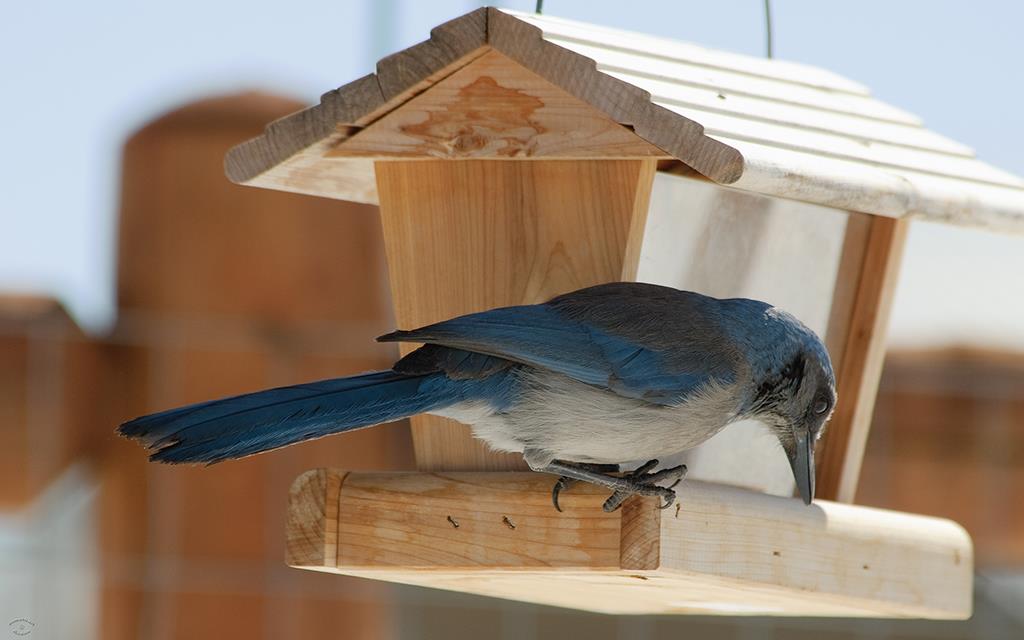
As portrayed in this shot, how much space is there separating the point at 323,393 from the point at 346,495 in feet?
1.43

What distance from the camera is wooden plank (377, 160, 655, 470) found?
11.0 ft

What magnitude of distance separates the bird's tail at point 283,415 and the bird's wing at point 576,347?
114mm

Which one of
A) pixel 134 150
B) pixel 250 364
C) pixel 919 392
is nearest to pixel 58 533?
pixel 250 364

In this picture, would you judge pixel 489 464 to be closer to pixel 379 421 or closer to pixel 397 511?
pixel 397 511

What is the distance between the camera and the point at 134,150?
471 centimetres

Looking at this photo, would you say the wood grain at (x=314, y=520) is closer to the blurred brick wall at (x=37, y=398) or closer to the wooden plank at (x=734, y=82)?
the wooden plank at (x=734, y=82)

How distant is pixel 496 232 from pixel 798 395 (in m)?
0.80

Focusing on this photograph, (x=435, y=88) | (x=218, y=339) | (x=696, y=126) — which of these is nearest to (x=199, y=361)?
(x=218, y=339)

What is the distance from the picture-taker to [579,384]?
3.18 meters

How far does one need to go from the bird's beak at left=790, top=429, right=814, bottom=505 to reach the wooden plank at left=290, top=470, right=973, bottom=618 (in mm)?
47

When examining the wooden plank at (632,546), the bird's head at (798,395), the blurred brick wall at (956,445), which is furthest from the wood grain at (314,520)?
the blurred brick wall at (956,445)

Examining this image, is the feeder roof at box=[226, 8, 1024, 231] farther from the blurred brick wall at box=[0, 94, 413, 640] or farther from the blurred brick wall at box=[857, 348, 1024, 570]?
the blurred brick wall at box=[857, 348, 1024, 570]

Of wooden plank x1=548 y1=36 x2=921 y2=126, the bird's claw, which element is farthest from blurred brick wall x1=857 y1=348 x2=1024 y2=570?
the bird's claw

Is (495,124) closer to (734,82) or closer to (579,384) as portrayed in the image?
(579,384)
